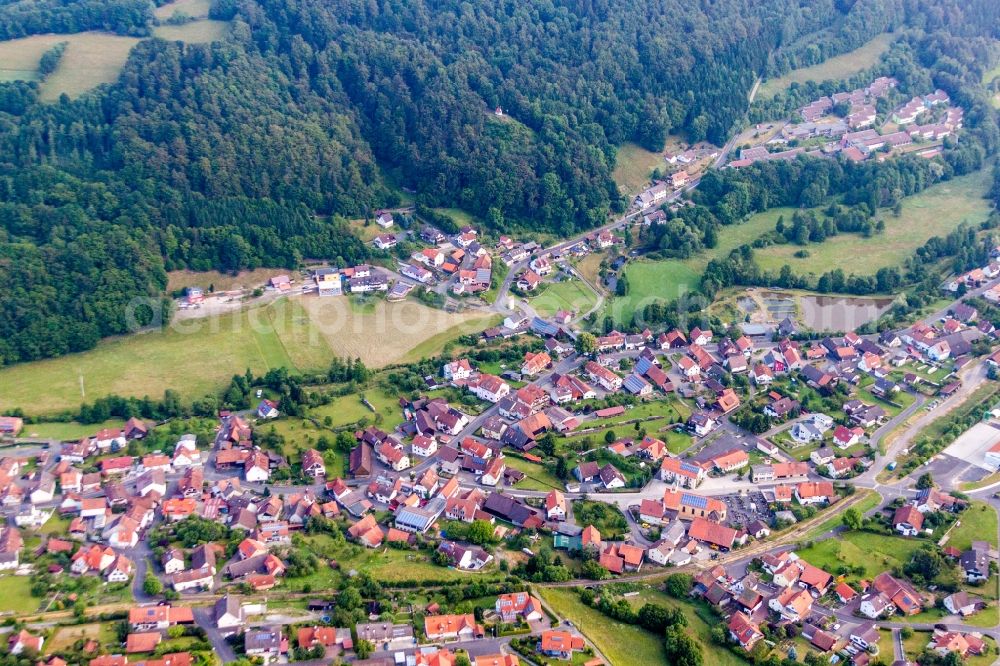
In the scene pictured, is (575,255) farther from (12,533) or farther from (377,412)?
(12,533)

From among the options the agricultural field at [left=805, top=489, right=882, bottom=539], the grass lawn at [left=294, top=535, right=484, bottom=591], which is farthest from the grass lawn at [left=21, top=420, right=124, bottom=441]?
the agricultural field at [left=805, top=489, right=882, bottom=539]

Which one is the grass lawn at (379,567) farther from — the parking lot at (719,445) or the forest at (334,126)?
the forest at (334,126)

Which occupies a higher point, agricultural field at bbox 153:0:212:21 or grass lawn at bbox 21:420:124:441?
agricultural field at bbox 153:0:212:21

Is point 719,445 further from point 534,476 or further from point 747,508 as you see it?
point 534,476

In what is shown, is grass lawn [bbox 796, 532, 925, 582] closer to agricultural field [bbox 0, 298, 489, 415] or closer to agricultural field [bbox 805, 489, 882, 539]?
agricultural field [bbox 805, 489, 882, 539]

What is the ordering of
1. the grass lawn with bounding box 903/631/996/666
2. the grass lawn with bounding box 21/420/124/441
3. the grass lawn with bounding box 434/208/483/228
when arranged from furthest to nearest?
the grass lawn with bounding box 434/208/483/228, the grass lawn with bounding box 21/420/124/441, the grass lawn with bounding box 903/631/996/666

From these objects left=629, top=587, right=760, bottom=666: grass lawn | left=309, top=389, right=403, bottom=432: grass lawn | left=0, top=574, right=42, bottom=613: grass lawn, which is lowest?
left=309, top=389, right=403, bottom=432: grass lawn

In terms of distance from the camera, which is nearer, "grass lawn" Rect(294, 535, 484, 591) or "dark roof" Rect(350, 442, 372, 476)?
"grass lawn" Rect(294, 535, 484, 591)
